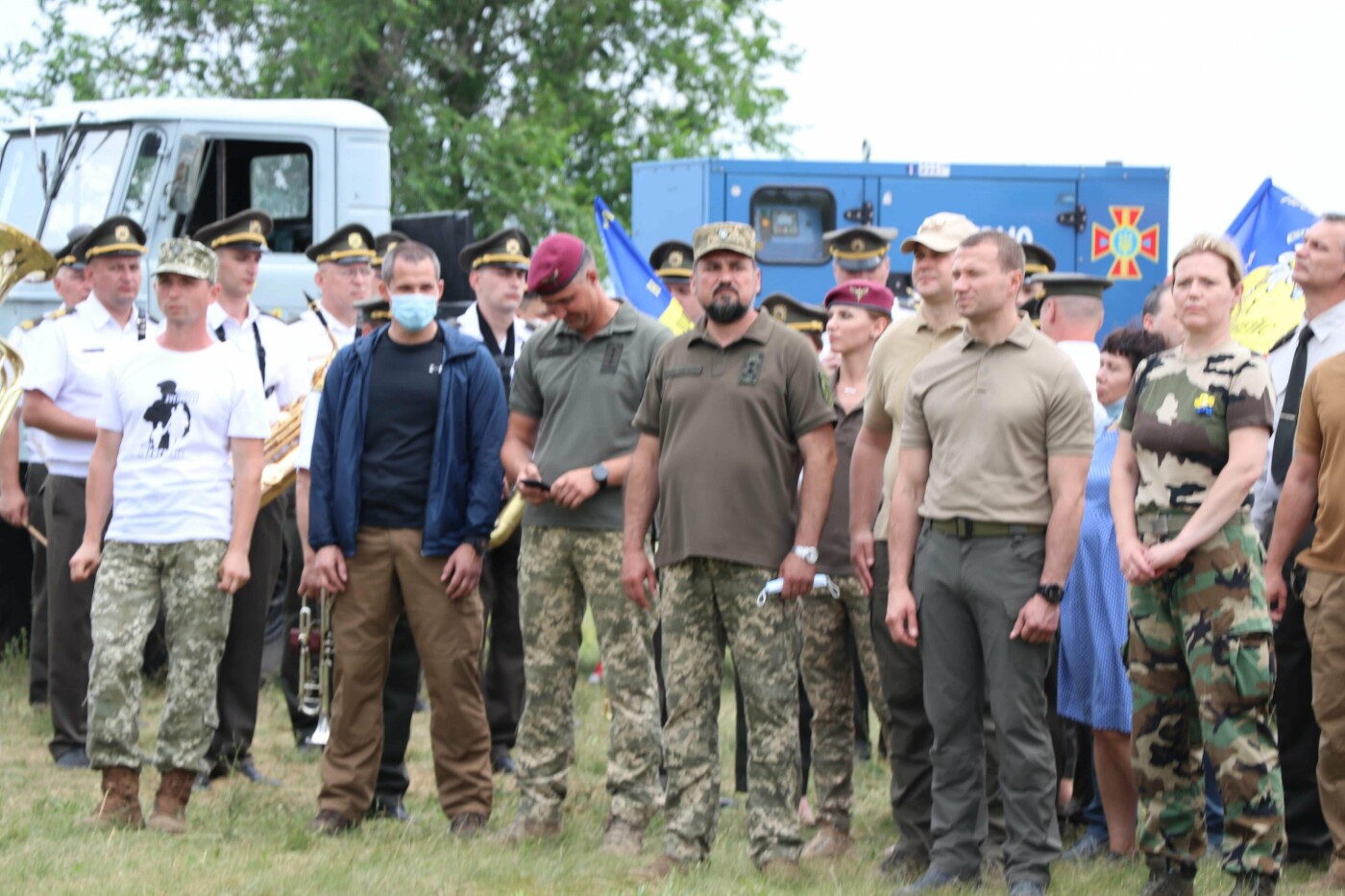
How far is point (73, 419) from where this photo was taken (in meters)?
8.21

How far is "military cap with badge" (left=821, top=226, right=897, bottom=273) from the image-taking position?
26.2 ft

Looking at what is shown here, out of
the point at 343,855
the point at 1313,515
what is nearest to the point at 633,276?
the point at 343,855

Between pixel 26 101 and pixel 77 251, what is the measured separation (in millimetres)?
15052

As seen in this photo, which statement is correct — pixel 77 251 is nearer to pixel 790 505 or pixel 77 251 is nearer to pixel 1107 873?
pixel 790 505

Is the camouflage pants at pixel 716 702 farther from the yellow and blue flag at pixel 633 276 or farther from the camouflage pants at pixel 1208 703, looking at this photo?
the yellow and blue flag at pixel 633 276

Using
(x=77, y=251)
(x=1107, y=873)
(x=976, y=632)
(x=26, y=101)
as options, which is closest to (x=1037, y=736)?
(x=976, y=632)

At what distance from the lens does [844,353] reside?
7023 mm

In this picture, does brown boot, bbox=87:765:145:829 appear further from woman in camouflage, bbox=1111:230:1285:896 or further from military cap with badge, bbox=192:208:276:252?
woman in camouflage, bbox=1111:230:1285:896

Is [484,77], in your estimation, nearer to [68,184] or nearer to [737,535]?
[68,184]

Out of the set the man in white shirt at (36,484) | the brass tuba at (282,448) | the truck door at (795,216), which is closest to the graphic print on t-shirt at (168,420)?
the brass tuba at (282,448)

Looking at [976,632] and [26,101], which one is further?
[26,101]

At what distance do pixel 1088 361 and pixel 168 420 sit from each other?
142 inches

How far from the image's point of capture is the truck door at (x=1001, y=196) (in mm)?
13367

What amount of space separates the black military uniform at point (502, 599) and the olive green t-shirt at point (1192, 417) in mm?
3249
